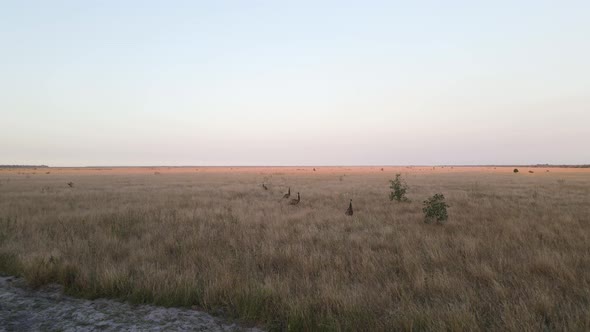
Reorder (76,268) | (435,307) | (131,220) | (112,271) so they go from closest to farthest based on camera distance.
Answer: (435,307) < (112,271) < (76,268) < (131,220)

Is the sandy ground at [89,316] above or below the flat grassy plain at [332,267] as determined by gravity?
below

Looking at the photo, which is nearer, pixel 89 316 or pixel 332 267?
pixel 89 316

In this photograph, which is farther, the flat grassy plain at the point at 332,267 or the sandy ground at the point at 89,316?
the flat grassy plain at the point at 332,267

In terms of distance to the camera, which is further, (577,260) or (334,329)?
(577,260)

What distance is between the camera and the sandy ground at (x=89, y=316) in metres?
4.02

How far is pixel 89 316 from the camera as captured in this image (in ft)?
14.2

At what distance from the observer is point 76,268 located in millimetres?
5906

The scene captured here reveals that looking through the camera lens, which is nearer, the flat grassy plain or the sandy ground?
the sandy ground

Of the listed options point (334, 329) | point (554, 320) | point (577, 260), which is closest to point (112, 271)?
point (334, 329)

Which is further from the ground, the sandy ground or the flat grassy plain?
the flat grassy plain

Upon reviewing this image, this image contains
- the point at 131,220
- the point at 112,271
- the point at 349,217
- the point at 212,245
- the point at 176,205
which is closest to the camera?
the point at 112,271

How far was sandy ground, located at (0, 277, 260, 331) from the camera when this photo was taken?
4.02 metres

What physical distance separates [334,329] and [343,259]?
2997mm

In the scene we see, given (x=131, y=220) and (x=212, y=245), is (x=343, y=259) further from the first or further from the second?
(x=131, y=220)
